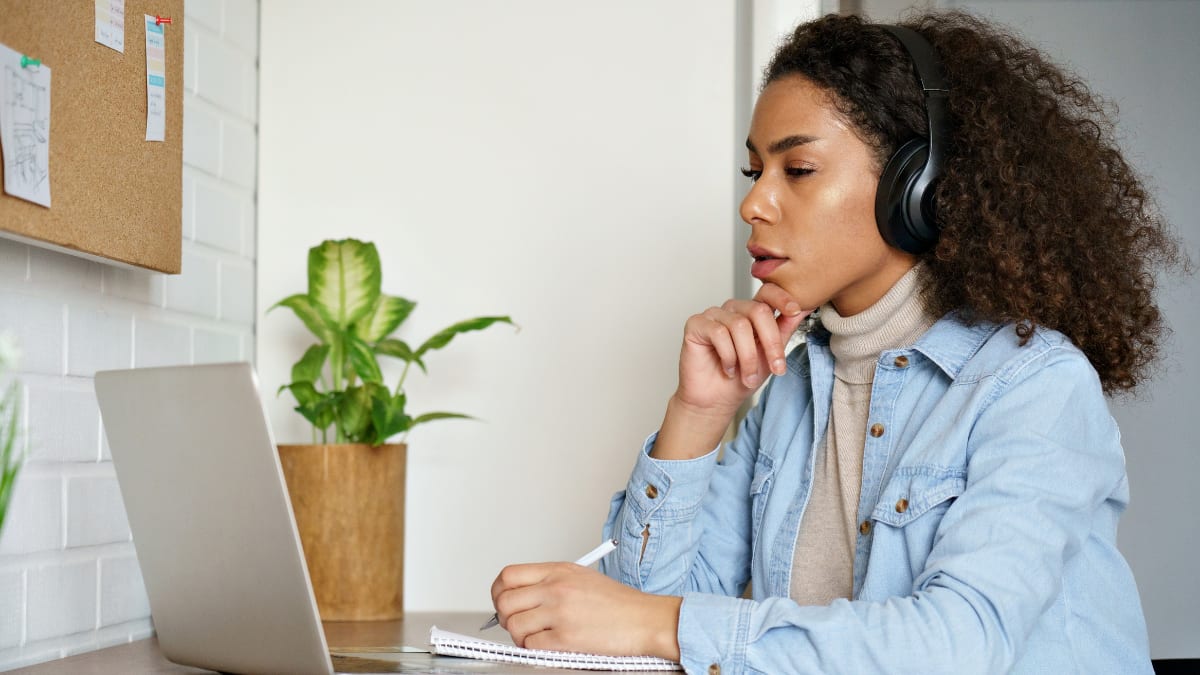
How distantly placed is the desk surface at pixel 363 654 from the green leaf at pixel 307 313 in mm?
444

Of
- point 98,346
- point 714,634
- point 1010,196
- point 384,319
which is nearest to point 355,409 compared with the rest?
point 384,319

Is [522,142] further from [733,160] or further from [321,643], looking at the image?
[321,643]

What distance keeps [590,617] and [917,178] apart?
0.59m

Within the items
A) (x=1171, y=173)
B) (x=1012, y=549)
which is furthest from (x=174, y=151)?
(x=1171, y=173)

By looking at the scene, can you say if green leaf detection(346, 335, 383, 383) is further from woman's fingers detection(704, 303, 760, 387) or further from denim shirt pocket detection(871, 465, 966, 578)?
denim shirt pocket detection(871, 465, 966, 578)

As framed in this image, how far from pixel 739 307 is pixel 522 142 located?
0.78 metres

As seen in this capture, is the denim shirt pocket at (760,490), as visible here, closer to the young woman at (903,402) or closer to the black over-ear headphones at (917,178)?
the young woman at (903,402)

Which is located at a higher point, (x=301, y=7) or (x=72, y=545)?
(x=301, y=7)

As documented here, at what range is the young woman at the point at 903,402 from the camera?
1026mm

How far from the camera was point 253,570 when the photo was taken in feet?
3.08

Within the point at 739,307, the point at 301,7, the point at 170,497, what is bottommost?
the point at 170,497

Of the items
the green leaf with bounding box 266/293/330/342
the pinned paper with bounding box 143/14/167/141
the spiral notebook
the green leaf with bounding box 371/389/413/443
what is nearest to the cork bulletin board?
the pinned paper with bounding box 143/14/167/141

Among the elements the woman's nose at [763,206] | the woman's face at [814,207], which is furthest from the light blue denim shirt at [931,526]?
the woman's nose at [763,206]

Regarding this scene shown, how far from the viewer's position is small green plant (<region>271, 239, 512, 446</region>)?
1740 millimetres
